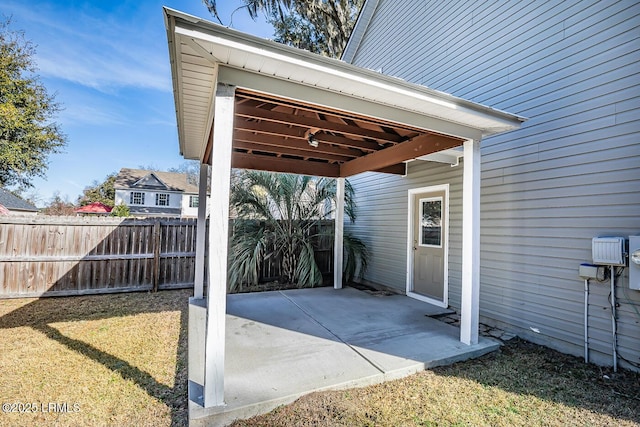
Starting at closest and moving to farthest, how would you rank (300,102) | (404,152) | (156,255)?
(300,102)
(404,152)
(156,255)

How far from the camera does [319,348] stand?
3377mm

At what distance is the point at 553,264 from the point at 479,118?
195cm

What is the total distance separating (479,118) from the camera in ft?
10.9

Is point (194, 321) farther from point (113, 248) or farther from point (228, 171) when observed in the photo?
point (113, 248)

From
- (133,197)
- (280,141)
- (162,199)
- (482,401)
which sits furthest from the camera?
(162,199)

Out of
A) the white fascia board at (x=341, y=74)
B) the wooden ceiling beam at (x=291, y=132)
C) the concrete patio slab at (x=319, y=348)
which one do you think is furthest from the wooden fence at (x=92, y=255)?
→ the white fascia board at (x=341, y=74)

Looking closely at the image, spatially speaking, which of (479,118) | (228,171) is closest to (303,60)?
(228,171)

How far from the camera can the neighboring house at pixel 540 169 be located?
10.3 ft

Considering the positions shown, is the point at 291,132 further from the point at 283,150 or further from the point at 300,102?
the point at 300,102

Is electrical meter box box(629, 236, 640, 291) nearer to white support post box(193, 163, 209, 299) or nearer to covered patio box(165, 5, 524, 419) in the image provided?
covered patio box(165, 5, 524, 419)

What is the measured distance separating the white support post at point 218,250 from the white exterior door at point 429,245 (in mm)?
3985

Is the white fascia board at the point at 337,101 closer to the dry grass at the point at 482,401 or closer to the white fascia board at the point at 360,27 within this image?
the dry grass at the point at 482,401

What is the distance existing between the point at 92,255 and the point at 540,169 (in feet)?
24.9

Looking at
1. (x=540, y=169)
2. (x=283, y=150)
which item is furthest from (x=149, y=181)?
(x=540, y=169)
